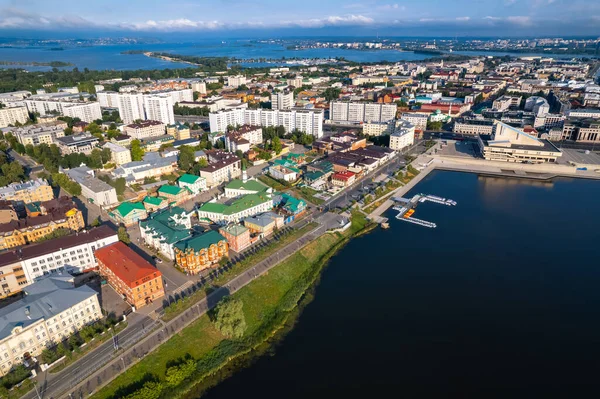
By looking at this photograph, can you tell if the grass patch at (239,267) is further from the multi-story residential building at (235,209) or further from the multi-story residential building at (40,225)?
the multi-story residential building at (40,225)

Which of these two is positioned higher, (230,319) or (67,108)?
(67,108)

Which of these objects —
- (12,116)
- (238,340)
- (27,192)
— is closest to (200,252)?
(238,340)

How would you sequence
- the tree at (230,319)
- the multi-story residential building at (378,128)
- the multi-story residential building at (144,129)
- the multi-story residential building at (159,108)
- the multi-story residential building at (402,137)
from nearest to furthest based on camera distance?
the tree at (230,319)
the multi-story residential building at (402,137)
the multi-story residential building at (144,129)
the multi-story residential building at (378,128)
the multi-story residential building at (159,108)

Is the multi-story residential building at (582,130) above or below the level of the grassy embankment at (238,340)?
above

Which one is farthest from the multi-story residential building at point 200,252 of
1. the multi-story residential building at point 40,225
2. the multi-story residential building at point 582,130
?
the multi-story residential building at point 582,130

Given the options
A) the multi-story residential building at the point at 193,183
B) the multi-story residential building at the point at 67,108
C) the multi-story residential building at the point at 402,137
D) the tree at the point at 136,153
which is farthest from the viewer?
the multi-story residential building at the point at 67,108

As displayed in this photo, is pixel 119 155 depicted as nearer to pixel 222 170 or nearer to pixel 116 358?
pixel 222 170

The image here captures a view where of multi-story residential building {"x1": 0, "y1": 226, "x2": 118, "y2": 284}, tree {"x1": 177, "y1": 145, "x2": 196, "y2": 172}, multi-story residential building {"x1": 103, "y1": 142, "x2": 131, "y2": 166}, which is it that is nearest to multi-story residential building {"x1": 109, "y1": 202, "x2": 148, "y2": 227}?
multi-story residential building {"x1": 0, "y1": 226, "x2": 118, "y2": 284}
